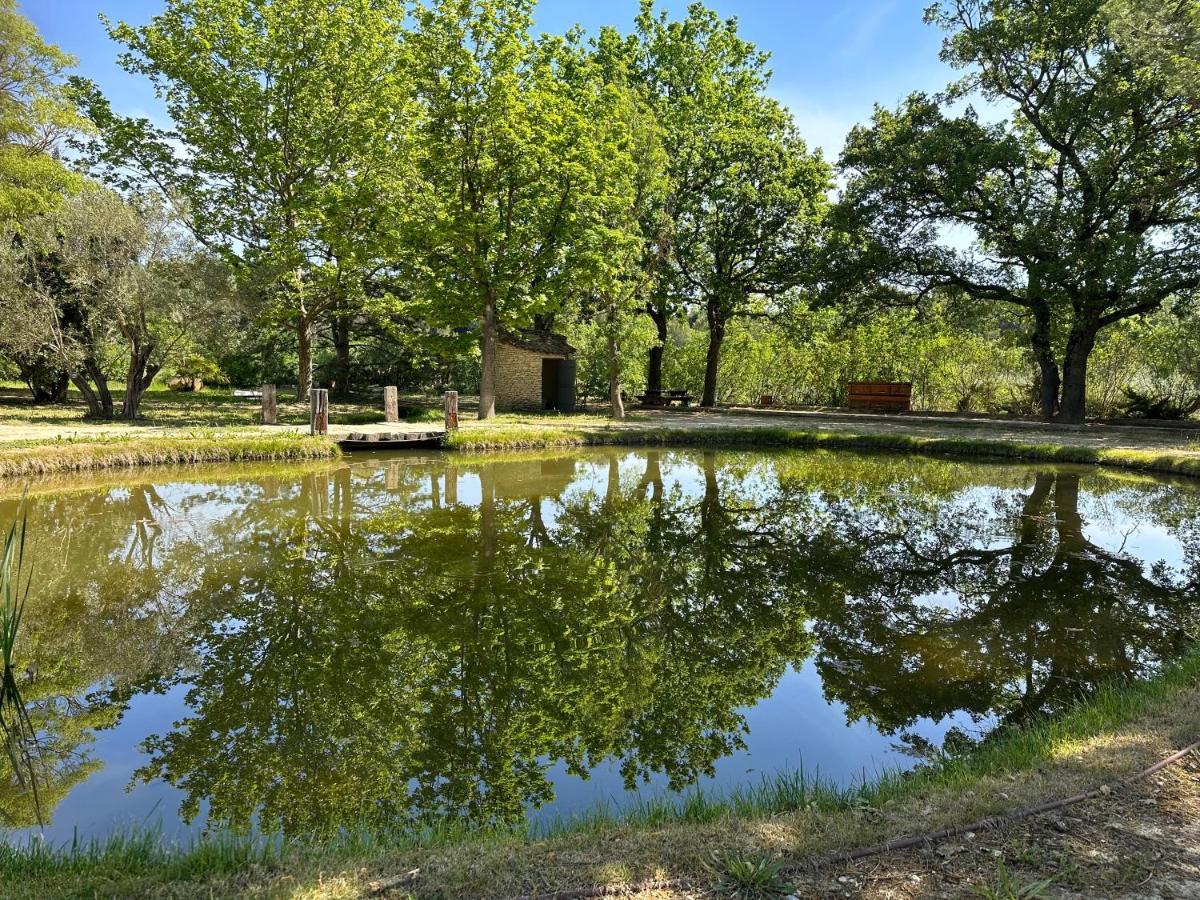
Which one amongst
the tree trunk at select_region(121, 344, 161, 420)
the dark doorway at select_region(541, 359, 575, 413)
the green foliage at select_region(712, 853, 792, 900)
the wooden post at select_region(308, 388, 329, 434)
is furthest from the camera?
the dark doorway at select_region(541, 359, 575, 413)

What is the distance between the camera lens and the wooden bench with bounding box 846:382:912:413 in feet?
77.9

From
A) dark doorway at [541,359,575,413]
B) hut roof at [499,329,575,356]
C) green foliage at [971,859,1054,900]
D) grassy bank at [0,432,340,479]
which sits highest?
hut roof at [499,329,575,356]

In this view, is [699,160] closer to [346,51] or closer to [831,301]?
[831,301]

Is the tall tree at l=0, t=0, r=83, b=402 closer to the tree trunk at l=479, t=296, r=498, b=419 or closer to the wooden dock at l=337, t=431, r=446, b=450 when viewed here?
the wooden dock at l=337, t=431, r=446, b=450

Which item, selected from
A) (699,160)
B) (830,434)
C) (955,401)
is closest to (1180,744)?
(830,434)

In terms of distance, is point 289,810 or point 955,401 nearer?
point 289,810

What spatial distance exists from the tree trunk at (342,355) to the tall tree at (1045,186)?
16563 millimetres

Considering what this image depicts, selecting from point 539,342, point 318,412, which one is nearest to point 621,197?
point 539,342

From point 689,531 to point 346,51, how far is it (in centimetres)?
1639

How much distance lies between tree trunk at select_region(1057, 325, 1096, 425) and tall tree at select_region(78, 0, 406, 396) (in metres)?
18.3

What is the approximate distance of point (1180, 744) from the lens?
3049mm

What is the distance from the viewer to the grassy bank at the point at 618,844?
2.27 metres

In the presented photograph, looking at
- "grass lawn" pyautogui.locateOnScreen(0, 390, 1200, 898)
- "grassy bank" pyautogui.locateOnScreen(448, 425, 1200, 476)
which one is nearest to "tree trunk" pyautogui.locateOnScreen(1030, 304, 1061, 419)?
"grassy bank" pyautogui.locateOnScreen(448, 425, 1200, 476)

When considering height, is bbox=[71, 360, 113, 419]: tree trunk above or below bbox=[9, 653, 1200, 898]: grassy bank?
above
